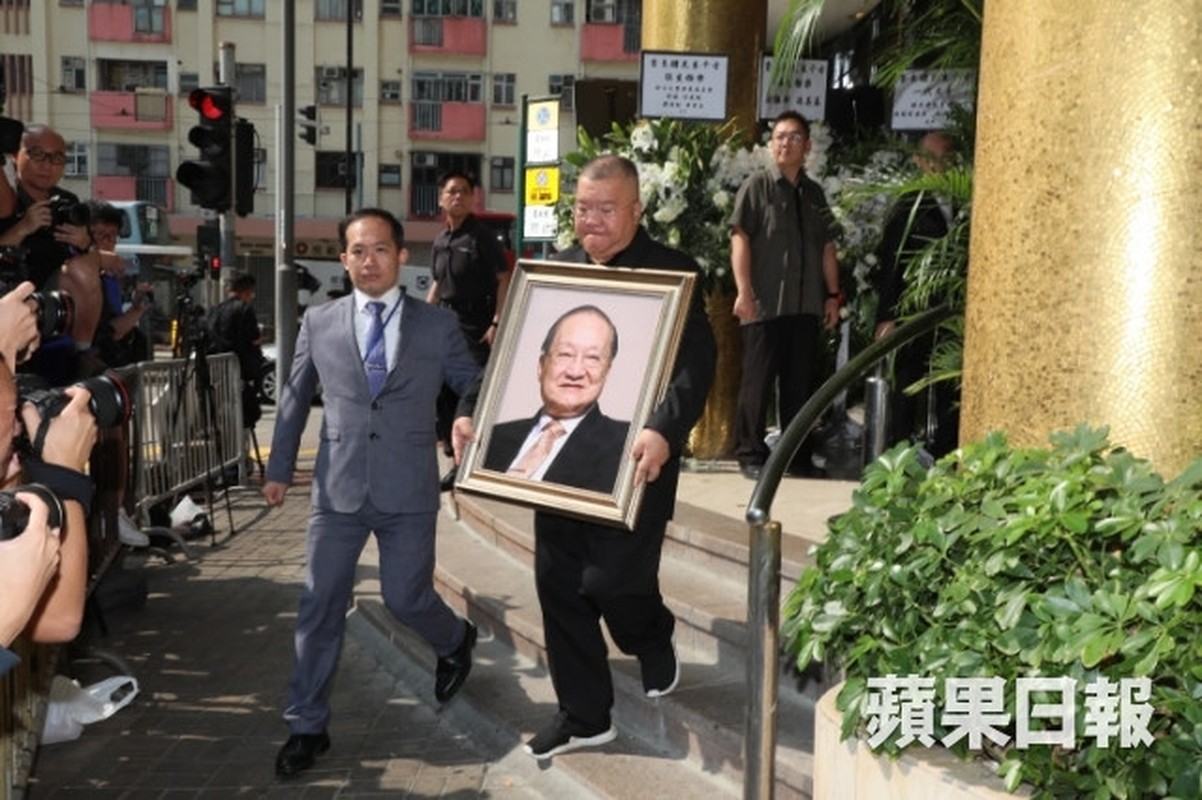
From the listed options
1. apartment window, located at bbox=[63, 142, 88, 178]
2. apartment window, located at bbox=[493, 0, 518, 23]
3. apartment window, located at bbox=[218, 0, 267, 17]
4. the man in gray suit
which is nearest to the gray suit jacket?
the man in gray suit

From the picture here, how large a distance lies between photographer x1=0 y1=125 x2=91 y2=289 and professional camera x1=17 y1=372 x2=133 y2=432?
2882 mm

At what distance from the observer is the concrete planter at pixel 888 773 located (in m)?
2.68

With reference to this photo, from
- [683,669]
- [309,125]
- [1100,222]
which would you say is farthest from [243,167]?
[309,125]

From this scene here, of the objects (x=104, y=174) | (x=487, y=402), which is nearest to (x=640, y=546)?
(x=487, y=402)

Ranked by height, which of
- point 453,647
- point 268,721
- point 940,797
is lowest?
point 268,721

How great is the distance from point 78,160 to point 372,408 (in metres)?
46.2

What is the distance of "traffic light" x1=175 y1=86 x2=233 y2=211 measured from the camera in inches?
442

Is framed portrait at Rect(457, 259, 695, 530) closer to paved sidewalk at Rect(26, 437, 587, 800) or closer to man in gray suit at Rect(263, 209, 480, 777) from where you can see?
man in gray suit at Rect(263, 209, 480, 777)

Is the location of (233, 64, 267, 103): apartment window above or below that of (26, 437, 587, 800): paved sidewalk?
above

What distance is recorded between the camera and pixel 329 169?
45.7 m

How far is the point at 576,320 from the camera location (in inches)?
164

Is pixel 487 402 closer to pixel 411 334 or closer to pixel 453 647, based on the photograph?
pixel 411 334

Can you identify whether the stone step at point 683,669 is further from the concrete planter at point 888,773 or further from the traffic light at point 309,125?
the traffic light at point 309,125

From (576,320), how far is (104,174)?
46.3 meters
